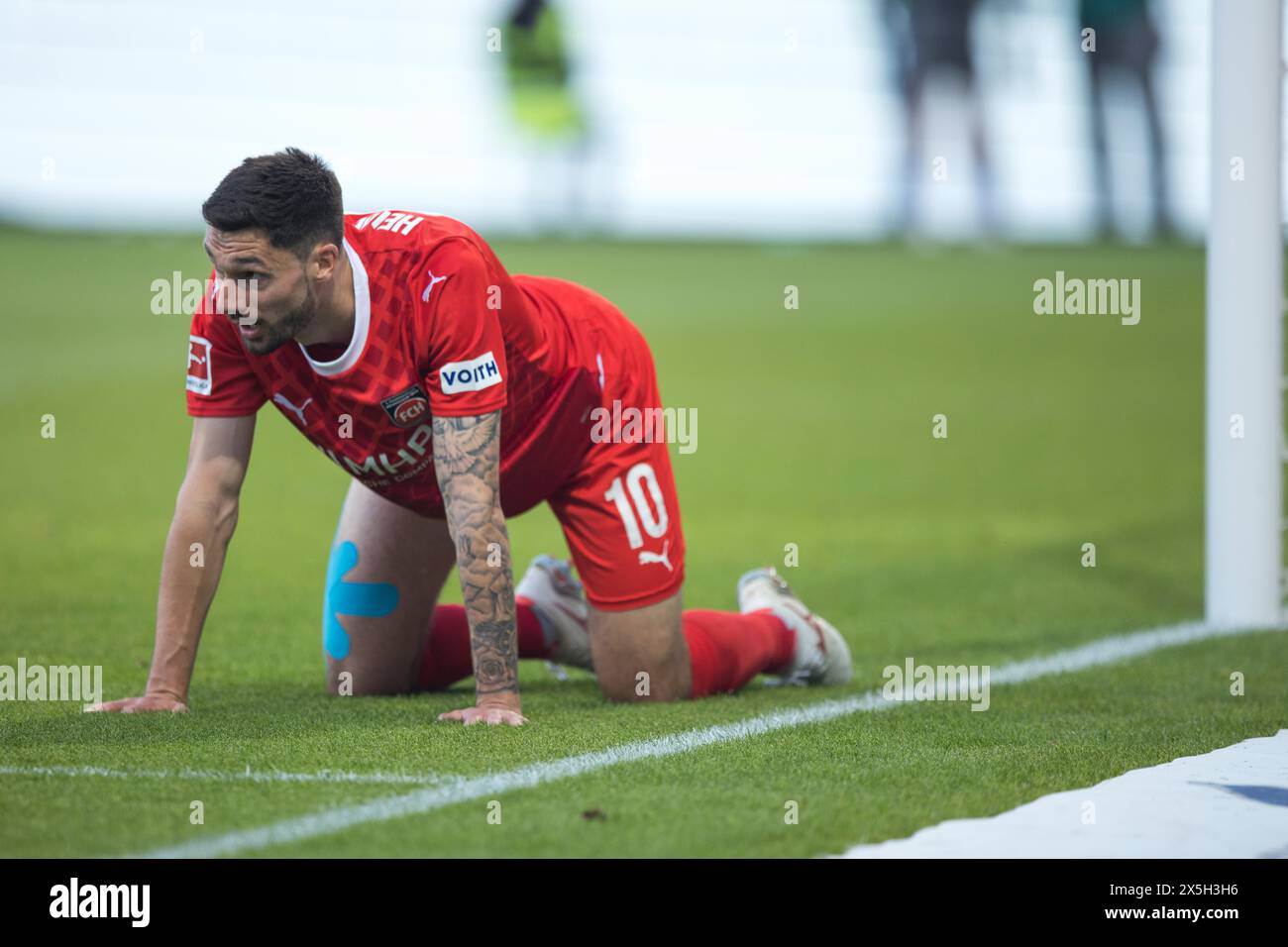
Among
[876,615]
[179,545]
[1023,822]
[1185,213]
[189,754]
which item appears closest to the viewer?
[1023,822]

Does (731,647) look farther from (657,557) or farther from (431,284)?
(431,284)

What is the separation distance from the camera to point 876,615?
24.7ft

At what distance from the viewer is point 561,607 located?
5.70 meters

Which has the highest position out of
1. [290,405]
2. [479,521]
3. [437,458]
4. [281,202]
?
[281,202]

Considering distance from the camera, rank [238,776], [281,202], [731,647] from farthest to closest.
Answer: [731,647] < [281,202] < [238,776]

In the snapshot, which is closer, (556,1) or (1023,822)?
(1023,822)

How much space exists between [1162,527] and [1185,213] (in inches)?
602

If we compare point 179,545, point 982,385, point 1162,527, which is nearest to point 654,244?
point 982,385

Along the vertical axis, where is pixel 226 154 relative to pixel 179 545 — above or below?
above

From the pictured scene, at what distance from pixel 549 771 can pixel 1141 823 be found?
130 centimetres

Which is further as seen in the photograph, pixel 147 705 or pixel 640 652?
pixel 640 652

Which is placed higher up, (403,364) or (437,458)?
(403,364)

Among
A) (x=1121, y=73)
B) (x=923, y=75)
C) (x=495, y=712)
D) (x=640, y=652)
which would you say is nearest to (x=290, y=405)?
(x=495, y=712)
